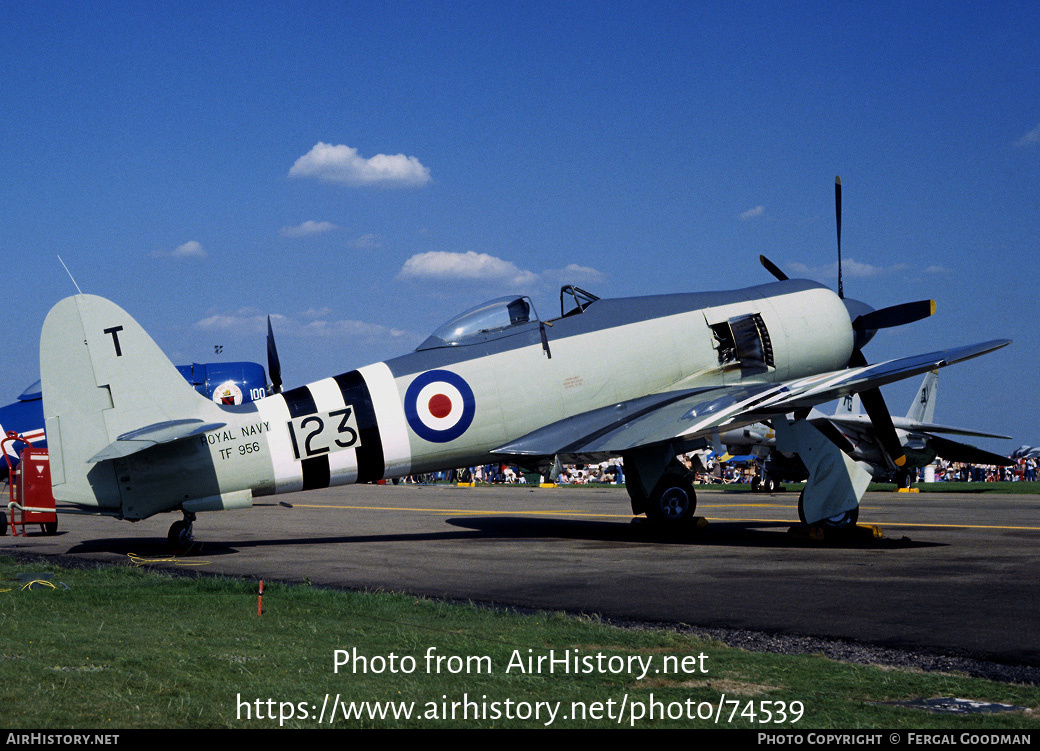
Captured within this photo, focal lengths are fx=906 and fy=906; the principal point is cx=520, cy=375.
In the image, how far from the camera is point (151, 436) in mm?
12227

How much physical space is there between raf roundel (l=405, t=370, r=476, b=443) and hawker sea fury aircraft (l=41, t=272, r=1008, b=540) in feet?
0.07

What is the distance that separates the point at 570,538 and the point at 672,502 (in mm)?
1852

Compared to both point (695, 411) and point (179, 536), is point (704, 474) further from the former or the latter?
point (179, 536)

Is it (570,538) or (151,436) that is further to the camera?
(570,538)

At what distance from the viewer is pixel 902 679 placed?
5195 millimetres

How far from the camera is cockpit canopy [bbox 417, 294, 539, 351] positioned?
14.8 m

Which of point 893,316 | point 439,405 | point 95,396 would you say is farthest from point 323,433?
point 893,316

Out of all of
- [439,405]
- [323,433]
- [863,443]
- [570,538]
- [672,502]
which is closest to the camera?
[323,433]

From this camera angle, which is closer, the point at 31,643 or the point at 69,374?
the point at 31,643

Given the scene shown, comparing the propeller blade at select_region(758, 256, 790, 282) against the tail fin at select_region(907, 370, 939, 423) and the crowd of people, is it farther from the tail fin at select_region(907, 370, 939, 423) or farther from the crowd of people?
the crowd of people
